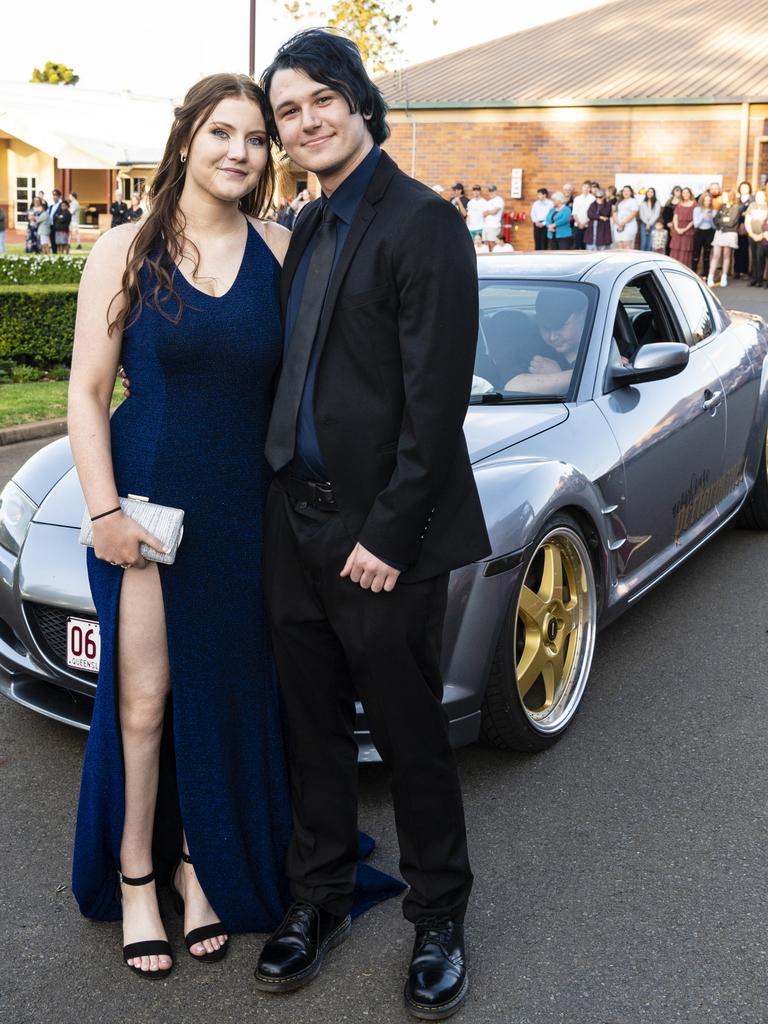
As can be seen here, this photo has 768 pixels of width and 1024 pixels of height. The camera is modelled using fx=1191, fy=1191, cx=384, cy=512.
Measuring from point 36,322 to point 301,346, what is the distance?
34.3 ft

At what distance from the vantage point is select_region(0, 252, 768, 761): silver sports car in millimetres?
3461

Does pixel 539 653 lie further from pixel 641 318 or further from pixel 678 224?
pixel 678 224

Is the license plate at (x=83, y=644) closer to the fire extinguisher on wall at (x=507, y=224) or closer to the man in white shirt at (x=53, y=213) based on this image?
the fire extinguisher on wall at (x=507, y=224)

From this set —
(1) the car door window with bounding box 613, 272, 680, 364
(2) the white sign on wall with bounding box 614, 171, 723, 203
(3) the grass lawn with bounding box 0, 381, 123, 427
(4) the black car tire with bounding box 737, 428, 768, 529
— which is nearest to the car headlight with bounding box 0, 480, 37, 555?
(1) the car door window with bounding box 613, 272, 680, 364

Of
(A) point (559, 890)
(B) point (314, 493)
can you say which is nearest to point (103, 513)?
(B) point (314, 493)

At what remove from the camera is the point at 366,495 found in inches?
98.6

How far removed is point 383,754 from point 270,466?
0.71 m

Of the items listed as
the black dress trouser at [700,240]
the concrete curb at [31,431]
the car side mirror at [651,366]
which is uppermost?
the black dress trouser at [700,240]

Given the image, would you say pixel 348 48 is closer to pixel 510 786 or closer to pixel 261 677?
pixel 261 677

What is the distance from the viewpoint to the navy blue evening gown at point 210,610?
2.64 metres

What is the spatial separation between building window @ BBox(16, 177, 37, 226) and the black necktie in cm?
4944

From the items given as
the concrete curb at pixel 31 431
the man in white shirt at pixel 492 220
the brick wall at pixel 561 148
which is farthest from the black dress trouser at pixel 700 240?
the concrete curb at pixel 31 431

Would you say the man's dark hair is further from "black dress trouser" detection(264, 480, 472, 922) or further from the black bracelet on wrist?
the black bracelet on wrist

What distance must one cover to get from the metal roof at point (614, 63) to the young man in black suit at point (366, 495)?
2545 centimetres
